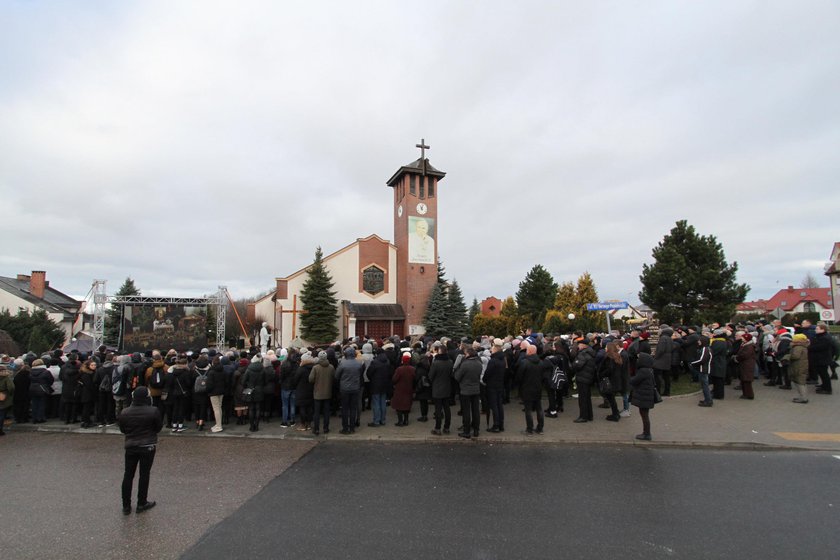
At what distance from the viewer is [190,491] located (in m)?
5.85

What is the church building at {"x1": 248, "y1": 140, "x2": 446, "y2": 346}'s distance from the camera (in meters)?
33.2

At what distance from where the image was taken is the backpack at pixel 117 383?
9.23 m

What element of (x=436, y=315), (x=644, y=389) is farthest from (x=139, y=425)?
(x=436, y=315)

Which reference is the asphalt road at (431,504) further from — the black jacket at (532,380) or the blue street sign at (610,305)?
the blue street sign at (610,305)

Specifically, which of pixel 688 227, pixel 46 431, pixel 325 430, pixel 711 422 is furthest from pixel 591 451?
pixel 688 227

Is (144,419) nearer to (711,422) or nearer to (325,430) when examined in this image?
(325,430)

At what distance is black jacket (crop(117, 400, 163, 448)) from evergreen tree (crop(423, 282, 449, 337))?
2792 cm

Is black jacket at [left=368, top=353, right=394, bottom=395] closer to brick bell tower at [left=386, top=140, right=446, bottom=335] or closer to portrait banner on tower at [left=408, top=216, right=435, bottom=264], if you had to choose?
brick bell tower at [left=386, top=140, right=446, bottom=335]

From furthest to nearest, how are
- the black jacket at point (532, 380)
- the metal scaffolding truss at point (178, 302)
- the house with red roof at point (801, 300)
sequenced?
1. the house with red roof at point (801, 300)
2. the metal scaffolding truss at point (178, 302)
3. the black jacket at point (532, 380)

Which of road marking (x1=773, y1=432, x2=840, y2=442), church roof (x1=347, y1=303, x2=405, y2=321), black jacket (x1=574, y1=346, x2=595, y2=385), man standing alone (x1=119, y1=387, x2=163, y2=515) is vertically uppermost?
church roof (x1=347, y1=303, x2=405, y2=321)

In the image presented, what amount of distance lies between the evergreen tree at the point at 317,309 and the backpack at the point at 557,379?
24.5 meters

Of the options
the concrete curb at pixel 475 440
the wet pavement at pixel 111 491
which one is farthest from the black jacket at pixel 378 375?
the wet pavement at pixel 111 491

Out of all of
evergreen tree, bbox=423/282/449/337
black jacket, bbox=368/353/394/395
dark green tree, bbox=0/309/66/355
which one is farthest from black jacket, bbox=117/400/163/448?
dark green tree, bbox=0/309/66/355

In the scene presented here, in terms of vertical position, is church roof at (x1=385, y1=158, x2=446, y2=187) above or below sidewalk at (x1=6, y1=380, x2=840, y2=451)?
above
